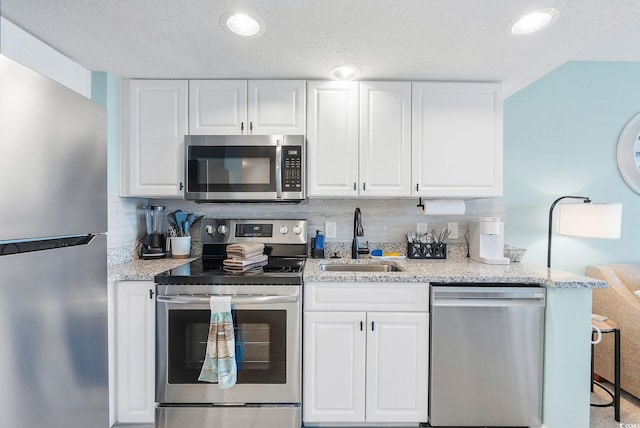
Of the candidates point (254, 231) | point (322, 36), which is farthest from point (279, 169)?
point (322, 36)

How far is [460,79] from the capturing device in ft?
6.58

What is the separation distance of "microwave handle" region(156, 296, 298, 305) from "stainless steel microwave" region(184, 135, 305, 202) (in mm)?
640

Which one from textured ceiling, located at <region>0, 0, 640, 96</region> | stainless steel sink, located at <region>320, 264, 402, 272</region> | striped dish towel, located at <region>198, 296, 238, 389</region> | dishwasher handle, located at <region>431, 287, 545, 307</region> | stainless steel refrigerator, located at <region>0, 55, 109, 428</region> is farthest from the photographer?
stainless steel sink, located at <region>320, 264, 402, 272</region>

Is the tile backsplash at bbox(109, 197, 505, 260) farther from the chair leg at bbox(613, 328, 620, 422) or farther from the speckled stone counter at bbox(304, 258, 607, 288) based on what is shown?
the chair leg at bbox(613, 328, 620, 422)

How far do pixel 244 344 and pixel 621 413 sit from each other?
2.33 metres

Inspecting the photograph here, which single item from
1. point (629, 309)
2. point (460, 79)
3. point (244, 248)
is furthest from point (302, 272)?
point (629, 309)

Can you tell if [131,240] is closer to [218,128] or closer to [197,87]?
[218,128]

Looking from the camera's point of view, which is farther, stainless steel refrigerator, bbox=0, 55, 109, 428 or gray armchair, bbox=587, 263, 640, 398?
gray armchair, bbox=587, 263, 640, 398

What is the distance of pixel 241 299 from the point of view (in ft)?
5.32

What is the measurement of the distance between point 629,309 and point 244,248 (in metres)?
2.56

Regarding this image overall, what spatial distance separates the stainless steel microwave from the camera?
1981mm

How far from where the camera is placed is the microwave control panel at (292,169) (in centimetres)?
198

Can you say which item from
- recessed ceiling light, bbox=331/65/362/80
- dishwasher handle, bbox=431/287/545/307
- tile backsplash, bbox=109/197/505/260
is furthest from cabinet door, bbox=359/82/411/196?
dishwasher handle, bbox=431/287/545/307

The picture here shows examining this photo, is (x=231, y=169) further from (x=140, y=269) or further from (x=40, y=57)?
(x=40, y=57)
